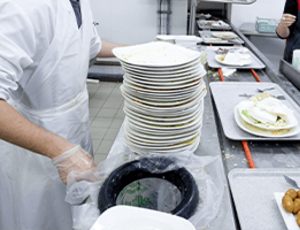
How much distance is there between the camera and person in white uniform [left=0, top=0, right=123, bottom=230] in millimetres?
887

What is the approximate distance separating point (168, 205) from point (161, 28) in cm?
401

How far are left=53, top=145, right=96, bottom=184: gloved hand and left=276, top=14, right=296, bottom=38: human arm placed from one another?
2.51m

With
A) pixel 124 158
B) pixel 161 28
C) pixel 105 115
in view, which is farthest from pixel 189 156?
pixel 161 28

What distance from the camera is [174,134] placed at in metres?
0.95

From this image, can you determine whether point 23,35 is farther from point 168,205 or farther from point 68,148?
point 168,205

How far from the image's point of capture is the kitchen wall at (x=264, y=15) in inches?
173

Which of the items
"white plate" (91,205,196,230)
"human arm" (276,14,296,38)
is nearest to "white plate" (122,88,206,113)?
"white plate" (91,205,196,230)

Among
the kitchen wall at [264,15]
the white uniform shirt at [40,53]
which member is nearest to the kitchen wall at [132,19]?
the kitchen wall at [264,15]

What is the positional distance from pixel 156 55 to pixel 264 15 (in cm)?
429

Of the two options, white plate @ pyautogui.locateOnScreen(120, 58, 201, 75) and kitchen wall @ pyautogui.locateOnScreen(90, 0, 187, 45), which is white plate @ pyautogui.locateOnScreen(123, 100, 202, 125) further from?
kitchen wall @ pyautogui.locateOnScreen(90, 0, 187, 45)

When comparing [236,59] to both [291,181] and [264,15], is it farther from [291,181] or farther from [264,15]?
[264,15]

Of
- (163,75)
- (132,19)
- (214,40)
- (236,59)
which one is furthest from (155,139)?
(132,19)

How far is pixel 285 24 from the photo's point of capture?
2611 millimetres

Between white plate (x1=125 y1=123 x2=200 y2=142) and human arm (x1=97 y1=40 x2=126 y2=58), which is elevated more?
human arm (x1=97 y1=40 x2=126 y2=58)
